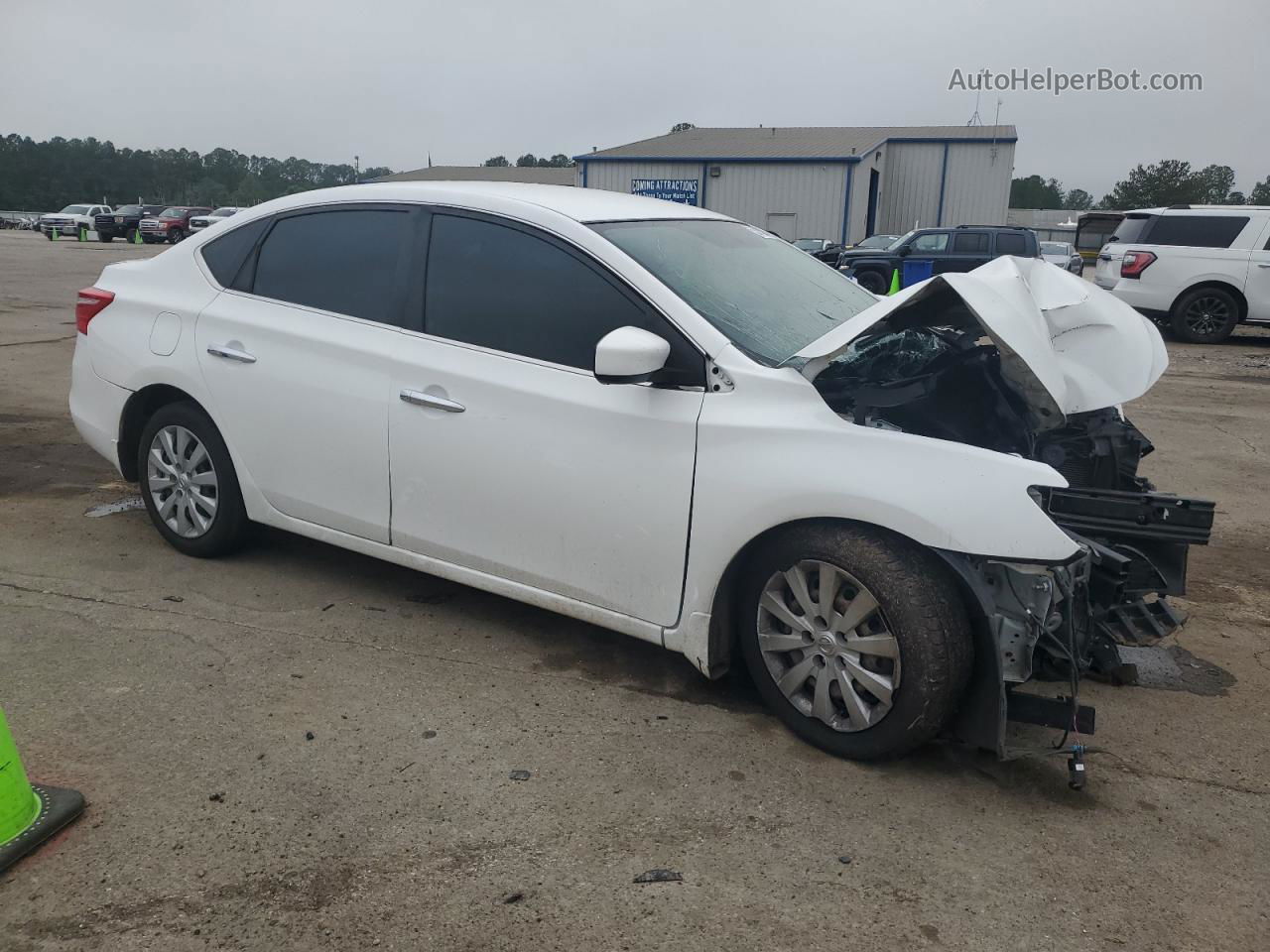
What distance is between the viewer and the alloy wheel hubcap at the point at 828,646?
296 centimetres

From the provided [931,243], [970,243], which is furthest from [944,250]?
[970,243]

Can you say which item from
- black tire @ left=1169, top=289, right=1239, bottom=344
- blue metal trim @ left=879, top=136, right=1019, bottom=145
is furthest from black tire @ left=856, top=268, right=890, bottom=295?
blue metal trim @ left=879, top=136, right=1019, bottom=145

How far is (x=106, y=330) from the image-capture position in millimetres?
4633

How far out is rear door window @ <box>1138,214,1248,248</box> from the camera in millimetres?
13781

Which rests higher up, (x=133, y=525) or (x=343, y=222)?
(x=343, y=222)

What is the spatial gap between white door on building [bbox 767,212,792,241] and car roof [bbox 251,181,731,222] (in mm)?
33519

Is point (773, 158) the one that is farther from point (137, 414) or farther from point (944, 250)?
point (137, 414)

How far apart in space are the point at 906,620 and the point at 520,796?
1.22 m

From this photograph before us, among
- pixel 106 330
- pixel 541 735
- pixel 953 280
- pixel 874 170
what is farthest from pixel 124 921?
pixel 874 170

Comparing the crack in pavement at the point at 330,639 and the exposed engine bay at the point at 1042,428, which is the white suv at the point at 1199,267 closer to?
the exposed engine bay at the point at 1042,428

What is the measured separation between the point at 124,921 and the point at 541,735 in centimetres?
127

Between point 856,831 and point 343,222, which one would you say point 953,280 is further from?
point 343,222

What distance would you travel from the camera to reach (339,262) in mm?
4062

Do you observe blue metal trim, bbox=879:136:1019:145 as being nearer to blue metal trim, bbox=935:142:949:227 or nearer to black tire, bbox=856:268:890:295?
blue metal trim, bbox=935:142:949:227
